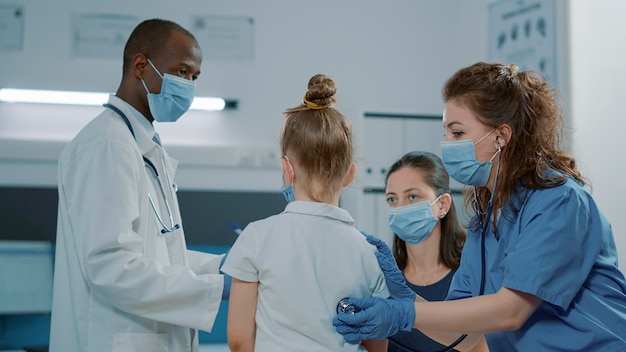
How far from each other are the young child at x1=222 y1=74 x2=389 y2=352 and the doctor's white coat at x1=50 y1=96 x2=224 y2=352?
11.0 inches

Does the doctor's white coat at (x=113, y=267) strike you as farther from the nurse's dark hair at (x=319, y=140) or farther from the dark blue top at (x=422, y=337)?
the dark blue top at (x=422, y=337)

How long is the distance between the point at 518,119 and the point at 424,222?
0.70 meters

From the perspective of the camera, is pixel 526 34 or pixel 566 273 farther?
pixel 526 34

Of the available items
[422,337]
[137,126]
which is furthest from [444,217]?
[137,126]

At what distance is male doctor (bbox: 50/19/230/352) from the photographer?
153 centimetres

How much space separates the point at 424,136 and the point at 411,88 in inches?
11.3

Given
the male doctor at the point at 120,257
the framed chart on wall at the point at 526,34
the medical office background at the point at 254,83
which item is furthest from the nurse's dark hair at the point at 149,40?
the framed chart on wall at the point at 526,34

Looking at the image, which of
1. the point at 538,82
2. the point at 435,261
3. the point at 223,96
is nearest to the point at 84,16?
the point at 223,96

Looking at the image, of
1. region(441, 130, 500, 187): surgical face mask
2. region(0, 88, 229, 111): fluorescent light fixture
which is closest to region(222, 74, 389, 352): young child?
region(441, 130, 500, 187): surgical face mask

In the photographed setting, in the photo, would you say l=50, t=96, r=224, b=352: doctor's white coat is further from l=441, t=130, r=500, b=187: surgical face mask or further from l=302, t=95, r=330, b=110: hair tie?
l=441, t=130, r=500, b=187: surgical face mask

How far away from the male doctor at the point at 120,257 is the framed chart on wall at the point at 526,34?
1.82m

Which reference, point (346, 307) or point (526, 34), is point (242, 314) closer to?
point (346, 307)

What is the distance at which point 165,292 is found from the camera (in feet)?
5.06

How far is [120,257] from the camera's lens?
5.00 ft
